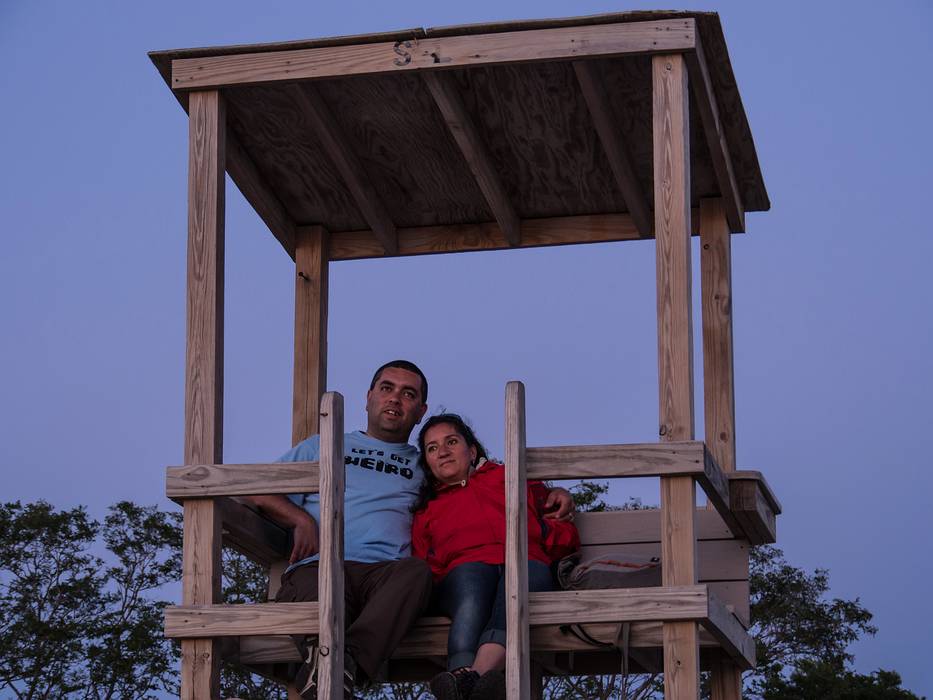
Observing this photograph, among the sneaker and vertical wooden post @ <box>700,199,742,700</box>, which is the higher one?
vertical wooden post @ <box>700,199,742,700</box>

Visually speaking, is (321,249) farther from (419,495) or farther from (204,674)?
(204,674)

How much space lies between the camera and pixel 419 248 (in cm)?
909

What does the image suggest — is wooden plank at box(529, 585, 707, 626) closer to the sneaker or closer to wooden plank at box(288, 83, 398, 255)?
the sneaker

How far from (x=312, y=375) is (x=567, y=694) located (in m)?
10.7

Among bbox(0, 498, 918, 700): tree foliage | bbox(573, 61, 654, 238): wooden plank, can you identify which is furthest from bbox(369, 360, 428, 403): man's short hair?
bbox(0, 498, 918, 700): tree foliage

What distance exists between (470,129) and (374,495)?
5.71 feet

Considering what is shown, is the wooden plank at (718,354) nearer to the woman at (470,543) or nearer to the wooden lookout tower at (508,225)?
the wooden lookout tower at (508,225)

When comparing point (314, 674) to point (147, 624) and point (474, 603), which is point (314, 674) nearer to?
point (474, 603)

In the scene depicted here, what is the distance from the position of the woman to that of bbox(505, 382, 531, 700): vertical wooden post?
281 millimetres

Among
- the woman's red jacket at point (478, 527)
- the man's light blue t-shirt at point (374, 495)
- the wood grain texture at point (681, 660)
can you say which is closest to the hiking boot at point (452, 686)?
the wood grain texture at point (681, 660)

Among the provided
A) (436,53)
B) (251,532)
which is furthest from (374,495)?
(436,53)

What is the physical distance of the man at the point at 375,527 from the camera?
6.48m

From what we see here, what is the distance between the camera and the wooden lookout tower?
6.20 metres

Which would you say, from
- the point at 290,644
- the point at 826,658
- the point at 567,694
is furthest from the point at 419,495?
the point at 826,658
